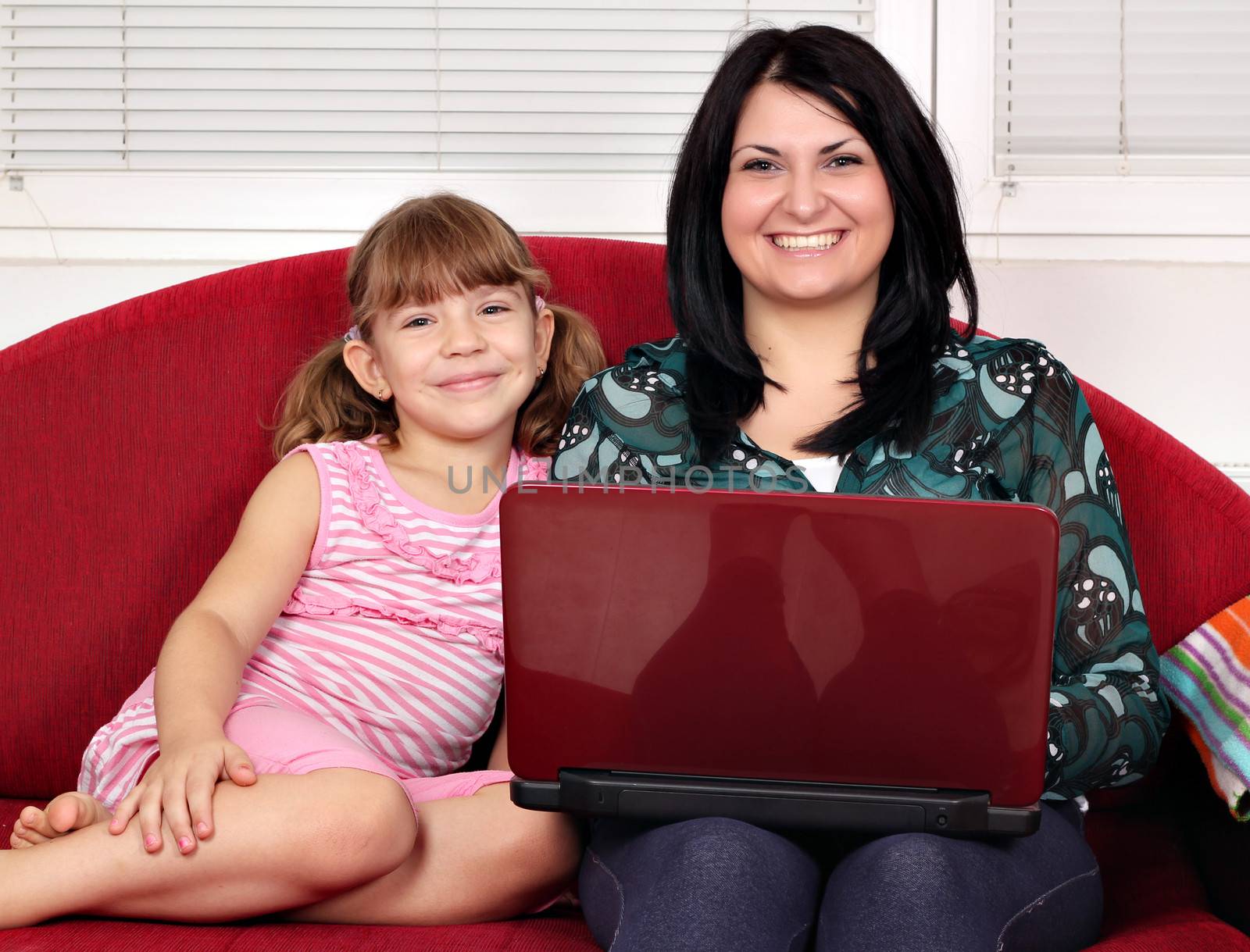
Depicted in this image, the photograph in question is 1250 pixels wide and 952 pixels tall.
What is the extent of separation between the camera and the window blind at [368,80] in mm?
1994

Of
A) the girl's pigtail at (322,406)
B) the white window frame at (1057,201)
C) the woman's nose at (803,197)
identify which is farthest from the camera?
the white window frame at (1057,201)

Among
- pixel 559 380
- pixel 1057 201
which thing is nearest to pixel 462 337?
pixel 559 380

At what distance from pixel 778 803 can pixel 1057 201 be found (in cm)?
133

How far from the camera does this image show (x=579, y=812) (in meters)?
0.96

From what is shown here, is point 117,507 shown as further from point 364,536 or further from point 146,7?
point 146,7

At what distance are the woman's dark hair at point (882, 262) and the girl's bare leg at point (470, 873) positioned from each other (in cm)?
42

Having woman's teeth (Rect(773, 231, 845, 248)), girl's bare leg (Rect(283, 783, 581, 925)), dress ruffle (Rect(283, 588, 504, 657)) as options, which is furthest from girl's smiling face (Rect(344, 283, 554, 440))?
girl's bare leg (Rect(283, 783, 581, 925))

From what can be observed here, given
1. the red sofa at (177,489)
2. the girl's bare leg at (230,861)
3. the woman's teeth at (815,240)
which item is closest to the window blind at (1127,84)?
the red sofa at (177,489)

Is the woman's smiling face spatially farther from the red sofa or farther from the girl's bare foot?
the girl's bare foot

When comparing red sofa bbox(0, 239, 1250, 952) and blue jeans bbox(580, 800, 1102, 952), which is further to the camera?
red sofa bbox(0, 239, 1250, 952)

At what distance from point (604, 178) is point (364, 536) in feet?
2.63

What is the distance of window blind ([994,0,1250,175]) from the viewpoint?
1948mm

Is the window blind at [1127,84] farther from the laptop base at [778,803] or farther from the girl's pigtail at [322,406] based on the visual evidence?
the laptop base at [778,803]

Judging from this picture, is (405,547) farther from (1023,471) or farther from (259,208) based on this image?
(259,208)
